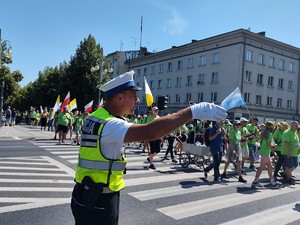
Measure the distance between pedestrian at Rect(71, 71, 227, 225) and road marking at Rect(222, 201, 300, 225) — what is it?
376 centimetres

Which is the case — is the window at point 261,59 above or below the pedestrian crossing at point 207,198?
above

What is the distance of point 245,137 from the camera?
37.9 feet

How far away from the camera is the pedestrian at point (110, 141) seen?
7.56 feet

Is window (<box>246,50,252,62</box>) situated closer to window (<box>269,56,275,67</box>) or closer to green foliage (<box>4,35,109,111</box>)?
window (<box>269,56,275,67</box>)

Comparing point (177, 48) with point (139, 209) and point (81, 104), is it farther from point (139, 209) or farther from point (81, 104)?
point (139, 209)

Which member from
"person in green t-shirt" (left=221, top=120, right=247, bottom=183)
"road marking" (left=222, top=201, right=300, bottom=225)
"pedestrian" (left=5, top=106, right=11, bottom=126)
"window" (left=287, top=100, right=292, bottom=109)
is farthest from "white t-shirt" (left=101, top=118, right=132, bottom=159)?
"window" (left=287, top=100, right=292, bottom=109)

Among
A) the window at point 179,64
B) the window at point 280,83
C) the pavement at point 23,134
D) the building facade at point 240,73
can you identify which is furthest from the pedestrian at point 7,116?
the window at point 280,83

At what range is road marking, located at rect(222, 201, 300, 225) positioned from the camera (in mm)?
5824

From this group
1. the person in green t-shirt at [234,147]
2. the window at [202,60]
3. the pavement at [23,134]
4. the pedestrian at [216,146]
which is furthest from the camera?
the window at [202,60]

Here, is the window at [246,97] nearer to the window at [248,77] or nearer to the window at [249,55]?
the window at [248,77]

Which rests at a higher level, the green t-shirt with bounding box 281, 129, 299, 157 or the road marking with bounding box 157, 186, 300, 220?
the green t-shirt with bounding box 281, 129, 299, 157

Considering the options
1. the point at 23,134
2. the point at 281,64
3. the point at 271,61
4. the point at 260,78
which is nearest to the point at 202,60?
the point at 260,78

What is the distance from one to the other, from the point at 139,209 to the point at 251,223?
197 cm

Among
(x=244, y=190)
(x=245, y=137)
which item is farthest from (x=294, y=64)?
(x=244, y=190)
